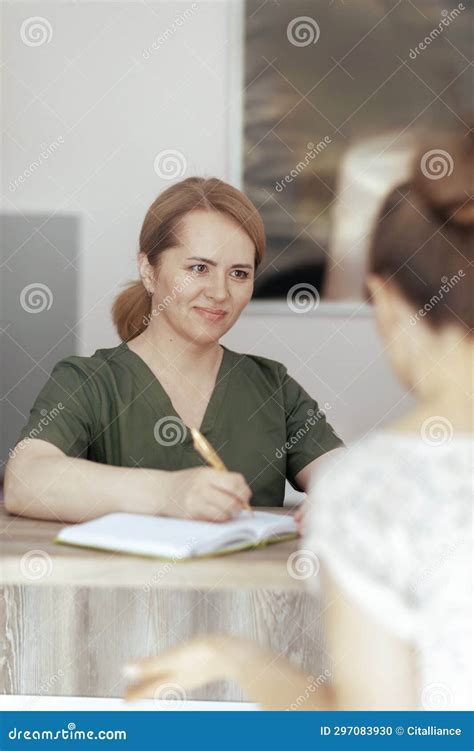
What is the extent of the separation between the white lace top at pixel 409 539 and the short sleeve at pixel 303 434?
82 centimetres

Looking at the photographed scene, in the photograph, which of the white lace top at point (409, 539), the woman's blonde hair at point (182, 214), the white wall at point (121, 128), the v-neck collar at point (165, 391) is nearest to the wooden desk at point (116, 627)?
the v-neck collar at point (165, 391)

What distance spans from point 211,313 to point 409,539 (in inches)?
38.6

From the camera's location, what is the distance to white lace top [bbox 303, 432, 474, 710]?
709mm

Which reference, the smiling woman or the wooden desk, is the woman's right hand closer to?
the wooden desk

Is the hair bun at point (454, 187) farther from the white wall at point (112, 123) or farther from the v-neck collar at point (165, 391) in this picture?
the white wall at point (112, 123)

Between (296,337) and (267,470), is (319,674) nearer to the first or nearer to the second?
(267,470)

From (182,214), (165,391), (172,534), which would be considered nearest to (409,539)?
(172,534)

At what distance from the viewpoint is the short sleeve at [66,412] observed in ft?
4.34

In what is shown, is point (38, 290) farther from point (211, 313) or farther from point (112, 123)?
point (211, 313)

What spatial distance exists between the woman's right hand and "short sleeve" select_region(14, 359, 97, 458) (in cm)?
28

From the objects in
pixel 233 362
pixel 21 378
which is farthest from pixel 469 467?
pixel 21 378

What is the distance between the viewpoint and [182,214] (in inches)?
64.1

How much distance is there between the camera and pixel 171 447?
1.51 m

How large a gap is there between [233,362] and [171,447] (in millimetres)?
229
